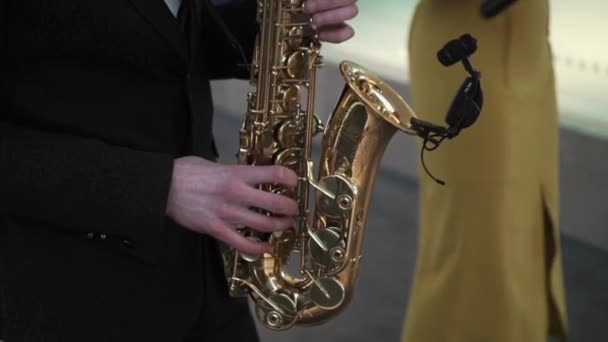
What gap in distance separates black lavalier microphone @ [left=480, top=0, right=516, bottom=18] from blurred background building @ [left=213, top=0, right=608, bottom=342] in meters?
1.12

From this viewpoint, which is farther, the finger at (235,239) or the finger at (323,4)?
the finger at (323,4)

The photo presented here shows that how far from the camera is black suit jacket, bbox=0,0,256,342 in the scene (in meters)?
0.87

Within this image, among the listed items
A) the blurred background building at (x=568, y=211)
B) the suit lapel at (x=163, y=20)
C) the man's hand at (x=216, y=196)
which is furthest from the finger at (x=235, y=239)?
the blurred background building at (x=568, y=211)

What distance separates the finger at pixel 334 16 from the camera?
3.45 ft

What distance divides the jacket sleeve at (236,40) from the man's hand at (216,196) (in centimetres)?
23

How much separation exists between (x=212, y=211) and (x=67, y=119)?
19 centimetres

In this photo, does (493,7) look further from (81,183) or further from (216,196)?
(81,183)

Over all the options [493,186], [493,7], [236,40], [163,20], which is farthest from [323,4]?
[493,186]

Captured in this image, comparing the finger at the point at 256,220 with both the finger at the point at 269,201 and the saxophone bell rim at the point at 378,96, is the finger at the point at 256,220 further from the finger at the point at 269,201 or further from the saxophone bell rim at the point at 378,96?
the saxophone bell rim at the point at 378,96

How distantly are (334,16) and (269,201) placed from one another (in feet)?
A: 0.88

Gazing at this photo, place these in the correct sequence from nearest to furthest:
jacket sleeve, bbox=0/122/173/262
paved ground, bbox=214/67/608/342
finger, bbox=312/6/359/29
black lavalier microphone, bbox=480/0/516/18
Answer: jacket sleeve, bbox=0/122/173/262 → finger, bbox=312/6/359/29 → black lavalier microphone, bbox=480/0/516/18 → paved ground, bbox=214/67/608/342

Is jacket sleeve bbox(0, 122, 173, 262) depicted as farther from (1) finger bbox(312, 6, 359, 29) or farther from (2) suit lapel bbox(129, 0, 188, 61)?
(1) finger bbox(312, 6, 359, 29)

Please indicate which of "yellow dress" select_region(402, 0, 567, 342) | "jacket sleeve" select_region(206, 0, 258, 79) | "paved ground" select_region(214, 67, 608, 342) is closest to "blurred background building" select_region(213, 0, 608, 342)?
"paved ground" select_region(214, 67, 608, 342)

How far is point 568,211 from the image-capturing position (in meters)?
2.85
